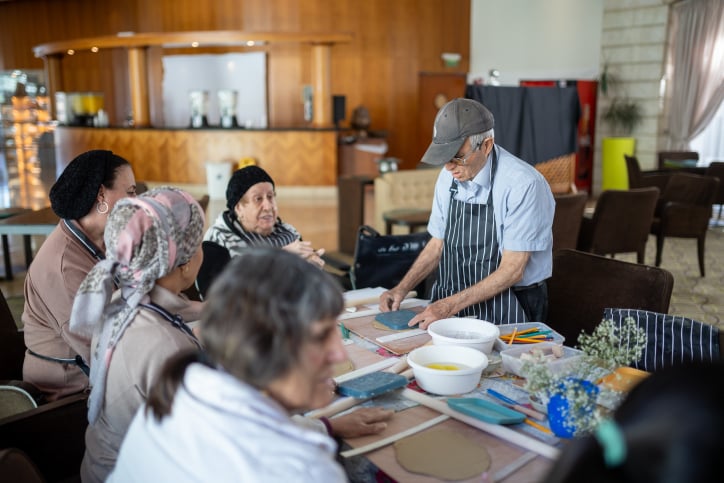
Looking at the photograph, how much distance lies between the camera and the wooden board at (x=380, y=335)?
1.95m

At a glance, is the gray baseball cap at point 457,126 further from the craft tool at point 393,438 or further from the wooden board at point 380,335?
the craft tool at point 393,438

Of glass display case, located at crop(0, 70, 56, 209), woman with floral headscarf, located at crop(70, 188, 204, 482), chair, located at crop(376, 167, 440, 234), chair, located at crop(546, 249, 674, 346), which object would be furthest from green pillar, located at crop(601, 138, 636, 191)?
glass display case, located at crop(0, 70, 56, 209)

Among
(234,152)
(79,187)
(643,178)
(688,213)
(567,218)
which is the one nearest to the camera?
(79,187)

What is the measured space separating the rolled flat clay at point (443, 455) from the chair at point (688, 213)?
588 cm

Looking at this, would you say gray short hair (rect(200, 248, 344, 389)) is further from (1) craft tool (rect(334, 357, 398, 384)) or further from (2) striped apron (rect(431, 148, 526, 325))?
(2) striped apron (rect(431, 148, 526, 325))

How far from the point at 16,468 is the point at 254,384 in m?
0.67

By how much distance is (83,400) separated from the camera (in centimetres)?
188

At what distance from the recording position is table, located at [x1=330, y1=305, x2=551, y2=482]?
1270 mm

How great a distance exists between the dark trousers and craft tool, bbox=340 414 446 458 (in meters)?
1.08

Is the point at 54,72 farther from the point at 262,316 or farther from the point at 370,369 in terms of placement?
the point at 262,316

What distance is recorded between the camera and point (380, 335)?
6.86 ft

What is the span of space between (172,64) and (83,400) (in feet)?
43.9

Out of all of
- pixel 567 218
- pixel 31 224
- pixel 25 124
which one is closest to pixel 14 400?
pixel 31 224

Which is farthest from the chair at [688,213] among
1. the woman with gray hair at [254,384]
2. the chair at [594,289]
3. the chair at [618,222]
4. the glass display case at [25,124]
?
the glass display case at [25,124]
